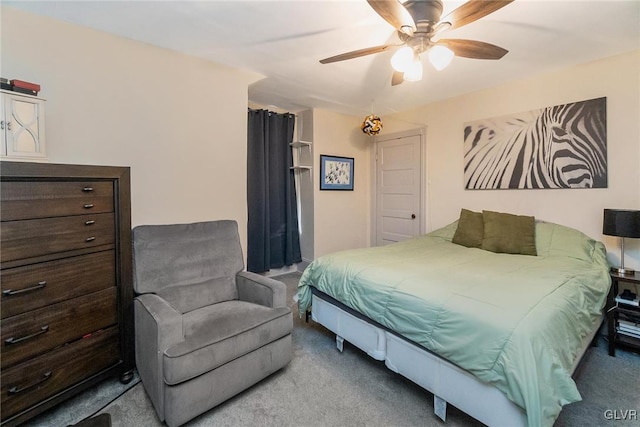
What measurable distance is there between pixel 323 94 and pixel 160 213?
2.28m

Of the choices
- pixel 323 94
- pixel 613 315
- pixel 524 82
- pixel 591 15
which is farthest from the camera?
pixel 323 94

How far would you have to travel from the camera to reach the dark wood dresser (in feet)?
4.47

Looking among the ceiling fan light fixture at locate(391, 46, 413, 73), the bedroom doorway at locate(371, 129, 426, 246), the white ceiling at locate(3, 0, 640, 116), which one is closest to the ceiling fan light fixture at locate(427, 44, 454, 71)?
the ceiling fan light fixture at locate(391, 46, 413, 73)

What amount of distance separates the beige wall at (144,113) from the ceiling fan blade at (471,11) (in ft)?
6.57

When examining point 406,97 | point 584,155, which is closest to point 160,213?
point 406,97

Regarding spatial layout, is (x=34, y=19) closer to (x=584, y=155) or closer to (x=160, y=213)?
(x=160, y=213)

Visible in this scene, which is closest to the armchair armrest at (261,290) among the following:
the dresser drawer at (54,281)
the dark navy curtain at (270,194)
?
the dresser drawer at (54,281)

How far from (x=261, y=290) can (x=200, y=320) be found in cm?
46

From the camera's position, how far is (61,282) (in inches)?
60.0

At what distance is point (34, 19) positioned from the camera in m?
1.89

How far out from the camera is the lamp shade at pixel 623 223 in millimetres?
2178

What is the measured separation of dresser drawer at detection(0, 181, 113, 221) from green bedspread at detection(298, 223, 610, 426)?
1558 millimetres

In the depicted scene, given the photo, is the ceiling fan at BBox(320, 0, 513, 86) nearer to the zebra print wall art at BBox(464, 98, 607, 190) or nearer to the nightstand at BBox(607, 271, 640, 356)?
the zebra print wall art at BBox(464, 98, 607, 190)

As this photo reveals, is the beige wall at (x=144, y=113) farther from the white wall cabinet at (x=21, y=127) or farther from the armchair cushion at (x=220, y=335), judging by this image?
the armchair cushion at (x=220, y=335)
